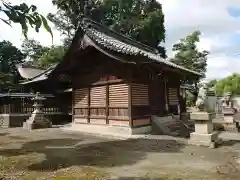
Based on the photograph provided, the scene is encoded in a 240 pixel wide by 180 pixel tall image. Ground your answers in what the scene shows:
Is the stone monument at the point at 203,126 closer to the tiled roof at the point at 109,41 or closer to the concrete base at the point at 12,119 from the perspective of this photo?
the tiled roof at the point at 109,41

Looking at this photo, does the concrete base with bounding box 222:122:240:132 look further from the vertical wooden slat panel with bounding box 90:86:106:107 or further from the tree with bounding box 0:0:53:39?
the tree with bounding box 0:0:53:39

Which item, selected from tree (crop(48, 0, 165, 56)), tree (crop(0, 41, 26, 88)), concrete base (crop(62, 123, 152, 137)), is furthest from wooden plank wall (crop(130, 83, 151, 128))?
tree (crop(0, 41, 26, 88))

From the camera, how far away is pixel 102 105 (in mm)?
14539

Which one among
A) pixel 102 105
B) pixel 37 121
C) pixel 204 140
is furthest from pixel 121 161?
pixel 37 121

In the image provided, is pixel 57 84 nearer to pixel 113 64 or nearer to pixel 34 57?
pixel 113 64

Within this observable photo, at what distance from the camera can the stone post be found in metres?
10.1

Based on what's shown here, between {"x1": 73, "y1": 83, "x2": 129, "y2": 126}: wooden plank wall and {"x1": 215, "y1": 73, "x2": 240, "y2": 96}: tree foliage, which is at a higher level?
{"x1": 215, "y1": 73, "x2": 240, "y2": 96}: tree foliage

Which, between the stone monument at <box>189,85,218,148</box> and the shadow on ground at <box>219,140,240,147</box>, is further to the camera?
the shadow on ground at <box>219,140,240,147</box>

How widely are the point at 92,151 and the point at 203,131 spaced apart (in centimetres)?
456

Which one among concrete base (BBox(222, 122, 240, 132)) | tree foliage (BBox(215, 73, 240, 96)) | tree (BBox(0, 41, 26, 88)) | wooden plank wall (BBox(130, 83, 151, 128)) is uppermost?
tree (BBox(0, 41, 26, 88))

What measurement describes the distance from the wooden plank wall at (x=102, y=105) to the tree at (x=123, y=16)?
70.0 feet

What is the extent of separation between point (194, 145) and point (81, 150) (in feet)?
15.0

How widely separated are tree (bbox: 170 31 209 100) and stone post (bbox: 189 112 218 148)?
26462 mm

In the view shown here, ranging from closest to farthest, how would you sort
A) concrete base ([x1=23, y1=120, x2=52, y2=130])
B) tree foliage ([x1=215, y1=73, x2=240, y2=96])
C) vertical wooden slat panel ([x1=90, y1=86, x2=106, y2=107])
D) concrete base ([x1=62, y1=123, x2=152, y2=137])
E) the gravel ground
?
the gravel ground
concrete base ([x1=62, y1=123, x2=152, y2=137])
vertical wooden slat panel ([x1=90, y1=86, x2=106, y2=107])
concrete base ([x1=23, y1=120, x2=52, y2=130])
tree foliage ([x1=215, y1=73, x2=240, y2=96])
